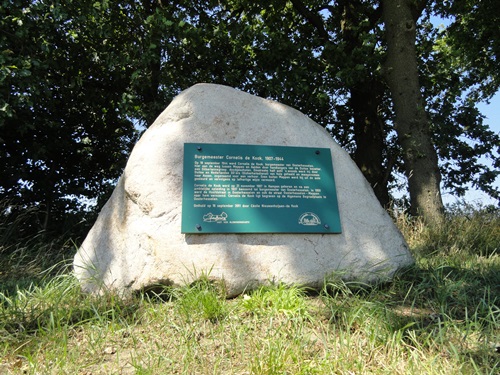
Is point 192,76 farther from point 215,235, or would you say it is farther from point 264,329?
point 264,329

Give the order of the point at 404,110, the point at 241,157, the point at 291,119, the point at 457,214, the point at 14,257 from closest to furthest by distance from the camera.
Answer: the point at 241,157 → the point at 291,119 → the point at 14,257 → the point at 457,214 → the point at 404,110

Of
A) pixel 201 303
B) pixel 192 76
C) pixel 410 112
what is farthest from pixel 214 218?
pixel 192 76

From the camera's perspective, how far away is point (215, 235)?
365 cm

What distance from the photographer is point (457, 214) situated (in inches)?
267

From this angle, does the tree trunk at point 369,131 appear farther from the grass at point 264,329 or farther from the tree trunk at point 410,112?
the grass at point 264,329

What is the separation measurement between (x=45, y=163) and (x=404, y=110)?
6.41 meters

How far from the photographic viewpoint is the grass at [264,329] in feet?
8.61

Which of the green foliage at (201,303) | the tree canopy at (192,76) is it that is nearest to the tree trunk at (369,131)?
the tree canopy at (192,76)

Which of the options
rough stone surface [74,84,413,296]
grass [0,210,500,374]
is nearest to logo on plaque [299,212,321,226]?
rough stone surface [74,84,413,296]

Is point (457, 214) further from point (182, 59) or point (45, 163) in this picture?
point (45, 163)

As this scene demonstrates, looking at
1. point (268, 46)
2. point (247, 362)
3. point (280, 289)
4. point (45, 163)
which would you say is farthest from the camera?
point (268, 46)

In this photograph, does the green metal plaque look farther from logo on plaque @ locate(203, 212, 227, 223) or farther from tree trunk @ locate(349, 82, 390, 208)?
tree trunk @ locate(349, 82, 390, 208)

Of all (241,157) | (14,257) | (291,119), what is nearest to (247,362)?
(241,157)

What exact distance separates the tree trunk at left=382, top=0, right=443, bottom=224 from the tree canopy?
0.26ft
